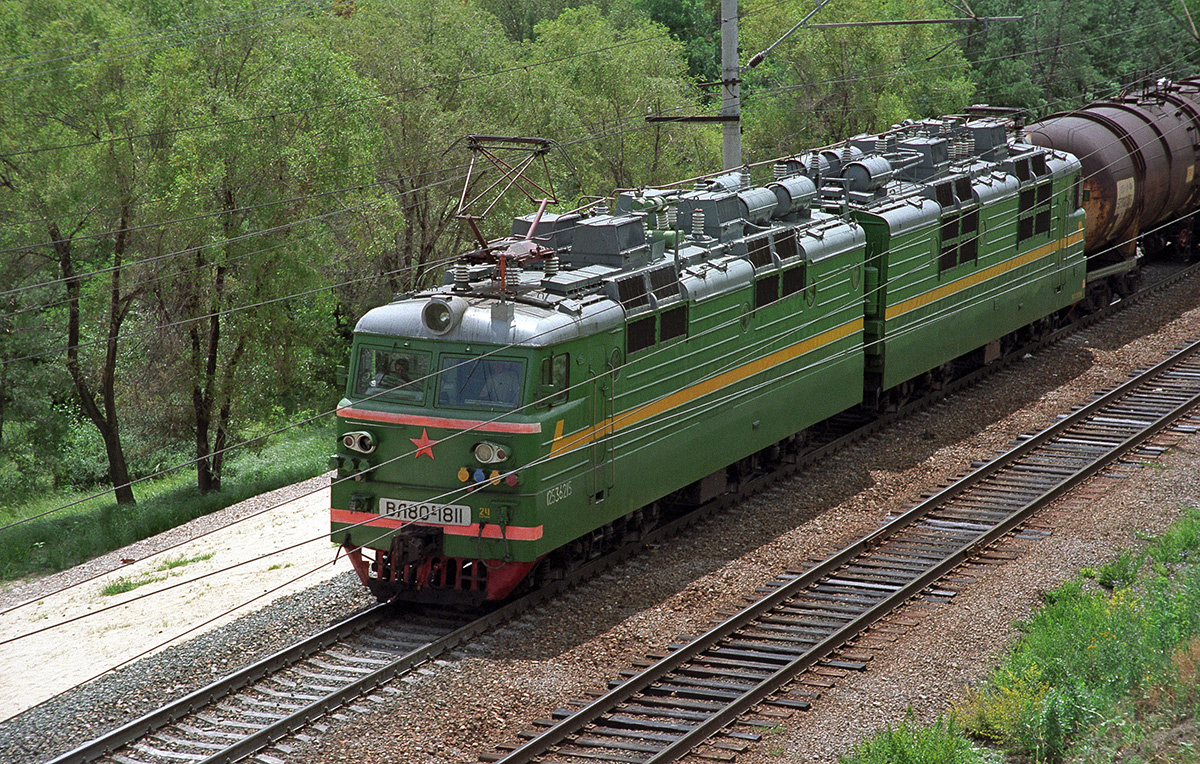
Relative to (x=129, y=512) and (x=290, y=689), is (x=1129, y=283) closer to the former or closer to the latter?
(x=129, y=512)

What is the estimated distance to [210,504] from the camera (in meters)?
26.5

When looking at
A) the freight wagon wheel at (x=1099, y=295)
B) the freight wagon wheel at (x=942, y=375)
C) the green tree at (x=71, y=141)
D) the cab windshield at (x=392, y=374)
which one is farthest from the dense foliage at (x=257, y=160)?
the cab windshield at (x=392, y=374)

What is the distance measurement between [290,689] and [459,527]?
8.33ft

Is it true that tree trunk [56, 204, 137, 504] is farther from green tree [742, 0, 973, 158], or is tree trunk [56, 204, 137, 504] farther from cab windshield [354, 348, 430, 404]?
green tree [742, 0, 973, 158]

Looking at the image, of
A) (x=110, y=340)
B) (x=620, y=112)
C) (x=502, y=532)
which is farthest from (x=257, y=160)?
(x=502, y=532)

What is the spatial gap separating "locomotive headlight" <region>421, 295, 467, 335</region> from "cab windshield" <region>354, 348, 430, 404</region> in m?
0.36

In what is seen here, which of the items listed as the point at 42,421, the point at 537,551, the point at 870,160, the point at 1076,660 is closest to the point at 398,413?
the point at 537,551

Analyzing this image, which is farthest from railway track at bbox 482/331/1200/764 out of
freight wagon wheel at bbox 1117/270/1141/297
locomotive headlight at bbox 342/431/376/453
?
freight wagon wheel at bbox 1117/270/1141/297

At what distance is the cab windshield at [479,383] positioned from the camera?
14.0 m

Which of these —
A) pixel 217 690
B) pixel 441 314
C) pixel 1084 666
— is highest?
pixel 441 314

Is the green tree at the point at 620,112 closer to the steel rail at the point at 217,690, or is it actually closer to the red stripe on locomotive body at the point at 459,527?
the red stripe on locomotive body at the point at 459,527

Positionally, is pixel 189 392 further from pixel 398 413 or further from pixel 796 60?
pixel 796 60

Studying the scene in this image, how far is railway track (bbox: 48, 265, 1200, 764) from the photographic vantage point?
11.7m

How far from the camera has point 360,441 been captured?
14453 millimetres
